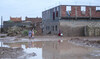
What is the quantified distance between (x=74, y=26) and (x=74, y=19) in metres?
1.50

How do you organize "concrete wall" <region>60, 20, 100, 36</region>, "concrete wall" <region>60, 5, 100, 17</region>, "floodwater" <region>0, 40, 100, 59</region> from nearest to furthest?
"floodwater" <region>0, 40, 100, 59</region> < "concrete wall" <region>60, 5, 100, 17</region> < "concrete wall" <region>60, 20, 100, 36</region>

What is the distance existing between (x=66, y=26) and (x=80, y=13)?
4.21 metres

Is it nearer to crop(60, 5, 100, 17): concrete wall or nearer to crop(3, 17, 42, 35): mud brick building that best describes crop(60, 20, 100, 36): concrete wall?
crop(60, 5, 100, 17): concrete wall

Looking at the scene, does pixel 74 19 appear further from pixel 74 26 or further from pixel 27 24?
pixel 27 24

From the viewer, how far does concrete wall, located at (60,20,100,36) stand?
1698 inches

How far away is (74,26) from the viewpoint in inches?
1726

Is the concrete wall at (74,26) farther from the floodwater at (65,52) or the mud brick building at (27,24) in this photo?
the floodwater at (65,52)

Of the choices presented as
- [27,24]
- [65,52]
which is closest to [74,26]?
[65,52]

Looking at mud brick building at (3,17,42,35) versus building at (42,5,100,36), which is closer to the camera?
building at (42,5,100,36)

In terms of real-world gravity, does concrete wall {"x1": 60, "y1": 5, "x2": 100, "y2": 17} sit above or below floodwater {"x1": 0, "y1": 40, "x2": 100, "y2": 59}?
above

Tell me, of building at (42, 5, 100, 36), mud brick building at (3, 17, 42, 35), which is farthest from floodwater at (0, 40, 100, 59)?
mud brick building at (3, 17, 42, 35)

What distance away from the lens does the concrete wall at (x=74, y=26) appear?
141 ft

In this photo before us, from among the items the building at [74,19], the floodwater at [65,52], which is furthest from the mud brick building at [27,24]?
the floodwater at [65,52]

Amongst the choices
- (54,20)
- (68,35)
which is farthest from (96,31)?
(54,20)
